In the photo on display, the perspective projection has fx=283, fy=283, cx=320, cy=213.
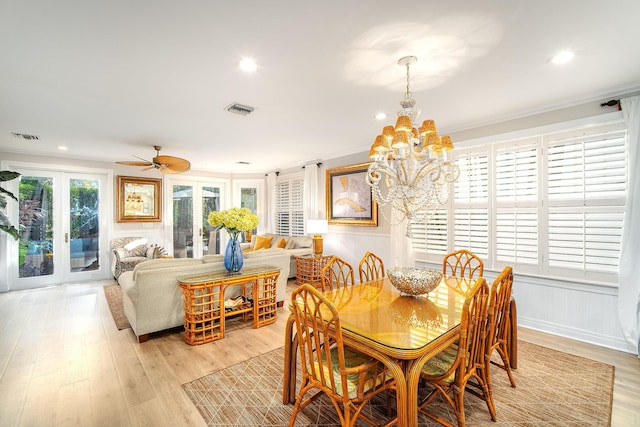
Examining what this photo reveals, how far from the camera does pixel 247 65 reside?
2.31 m

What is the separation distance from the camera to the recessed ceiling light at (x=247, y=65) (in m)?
2.23

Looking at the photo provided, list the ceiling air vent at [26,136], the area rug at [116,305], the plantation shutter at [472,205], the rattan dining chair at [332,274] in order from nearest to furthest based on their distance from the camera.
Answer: the rattan dining chair at [332,274]
the area rug at [116,305]
the plantation shutter at [472,205]
the ceiling air vent at [26,136]

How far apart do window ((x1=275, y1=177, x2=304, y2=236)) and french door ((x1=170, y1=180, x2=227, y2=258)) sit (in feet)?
5.70

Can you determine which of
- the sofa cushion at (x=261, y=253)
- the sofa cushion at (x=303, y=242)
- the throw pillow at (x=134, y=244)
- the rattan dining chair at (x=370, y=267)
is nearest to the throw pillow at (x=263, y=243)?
the sofa cushion at (x=303, y=242)

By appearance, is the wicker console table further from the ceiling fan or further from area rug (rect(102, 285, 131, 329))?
the ceiling fan

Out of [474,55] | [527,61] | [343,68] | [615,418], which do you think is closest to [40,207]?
[343,68]

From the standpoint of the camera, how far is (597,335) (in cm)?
297

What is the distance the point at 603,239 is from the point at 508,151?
1333 mm

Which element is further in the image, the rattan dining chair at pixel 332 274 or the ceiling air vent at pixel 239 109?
the ceiling air vent at pixel 239 109

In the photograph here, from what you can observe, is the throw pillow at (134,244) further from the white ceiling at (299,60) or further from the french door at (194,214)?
the white ceiling at (299,60)

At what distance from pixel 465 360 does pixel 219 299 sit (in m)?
2.54

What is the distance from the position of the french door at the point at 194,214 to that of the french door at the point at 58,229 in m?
1.47

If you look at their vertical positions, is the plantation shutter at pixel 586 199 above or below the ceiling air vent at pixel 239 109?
below

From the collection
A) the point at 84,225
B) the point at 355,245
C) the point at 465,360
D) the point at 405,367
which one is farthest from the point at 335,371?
the point at 84,225
